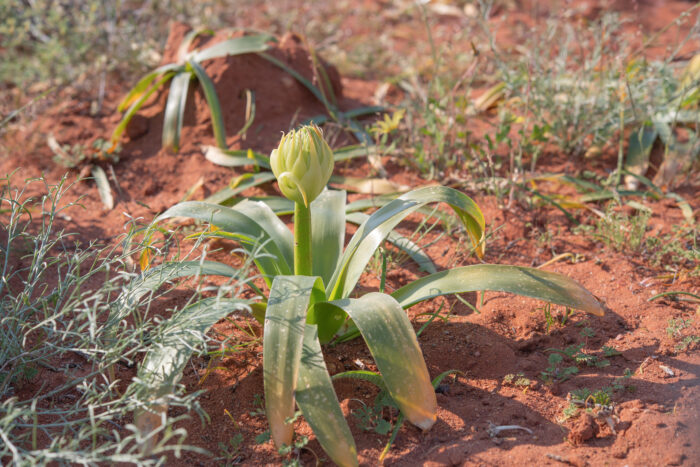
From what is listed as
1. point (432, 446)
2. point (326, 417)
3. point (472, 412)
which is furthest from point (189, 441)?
point (472, 412)

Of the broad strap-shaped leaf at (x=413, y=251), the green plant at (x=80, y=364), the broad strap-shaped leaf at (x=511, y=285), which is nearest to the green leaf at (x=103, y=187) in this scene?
the green plant at (x=80, y=364)

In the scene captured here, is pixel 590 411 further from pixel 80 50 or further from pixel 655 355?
pixel 80 50

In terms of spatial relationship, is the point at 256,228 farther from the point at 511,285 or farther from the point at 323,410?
the point at 511,285

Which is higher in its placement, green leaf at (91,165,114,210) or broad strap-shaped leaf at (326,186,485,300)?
broad strap-shaped leaf at (326,186,485,300)

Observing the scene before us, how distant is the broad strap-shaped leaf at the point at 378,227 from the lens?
82.3 inches

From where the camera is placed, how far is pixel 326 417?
1.67 m

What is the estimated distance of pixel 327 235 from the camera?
233 centimetres

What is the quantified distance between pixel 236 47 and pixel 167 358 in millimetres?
2418

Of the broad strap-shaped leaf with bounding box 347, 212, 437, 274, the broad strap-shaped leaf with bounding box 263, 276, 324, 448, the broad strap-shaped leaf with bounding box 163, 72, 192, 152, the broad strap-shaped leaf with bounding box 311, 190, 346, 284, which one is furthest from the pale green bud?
the broad strap-shaped leaf with bounding box 163, 72, 192, 152

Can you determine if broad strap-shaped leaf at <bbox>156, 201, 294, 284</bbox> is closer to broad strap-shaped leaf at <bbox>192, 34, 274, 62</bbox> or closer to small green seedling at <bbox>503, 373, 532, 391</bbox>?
small green seedling at <bbox>503, 373, 532, 391</bbox>

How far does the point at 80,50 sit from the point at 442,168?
106 inches

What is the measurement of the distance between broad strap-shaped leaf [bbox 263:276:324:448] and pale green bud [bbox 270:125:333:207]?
296 millimetres

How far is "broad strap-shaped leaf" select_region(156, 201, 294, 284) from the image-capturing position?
216 cm

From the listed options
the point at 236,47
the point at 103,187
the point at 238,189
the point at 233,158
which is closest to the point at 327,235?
the point at 238,189
